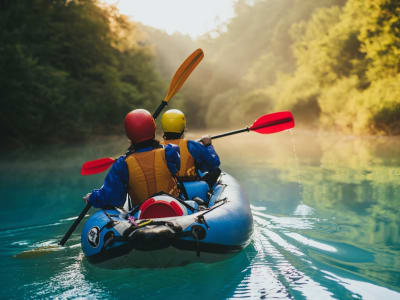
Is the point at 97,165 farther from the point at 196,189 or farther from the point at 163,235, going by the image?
the point at 163,235

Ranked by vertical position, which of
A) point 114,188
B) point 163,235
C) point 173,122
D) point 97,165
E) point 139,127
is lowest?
point 163,235

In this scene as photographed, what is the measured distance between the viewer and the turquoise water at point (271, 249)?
2.63 meters

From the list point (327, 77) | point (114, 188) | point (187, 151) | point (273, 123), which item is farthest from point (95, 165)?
point (327, 77)

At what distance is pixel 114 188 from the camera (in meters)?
3.06

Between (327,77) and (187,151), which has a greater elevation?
(327,77)

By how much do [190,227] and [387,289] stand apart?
1346mm

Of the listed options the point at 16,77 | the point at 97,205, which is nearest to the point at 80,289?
the point at 97,205

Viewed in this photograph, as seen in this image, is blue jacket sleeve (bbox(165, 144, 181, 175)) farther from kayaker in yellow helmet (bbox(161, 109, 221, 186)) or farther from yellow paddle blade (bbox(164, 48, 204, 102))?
yellow paddle blade (bbox(164, 48, 204, 102))

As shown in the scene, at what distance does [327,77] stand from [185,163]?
655 inches

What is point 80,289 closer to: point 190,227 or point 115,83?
point 190,227

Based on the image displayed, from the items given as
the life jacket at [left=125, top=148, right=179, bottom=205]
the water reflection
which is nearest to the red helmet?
the life jacket at [left=125, top=148, right=179, bottom=205]

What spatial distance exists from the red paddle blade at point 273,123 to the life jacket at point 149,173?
2.16 meters

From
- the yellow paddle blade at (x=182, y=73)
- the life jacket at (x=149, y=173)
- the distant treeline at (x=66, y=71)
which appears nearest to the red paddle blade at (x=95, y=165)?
the life jacket at (x=149, y=173)

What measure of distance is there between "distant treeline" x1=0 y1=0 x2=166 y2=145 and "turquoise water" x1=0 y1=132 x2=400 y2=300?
590cm
